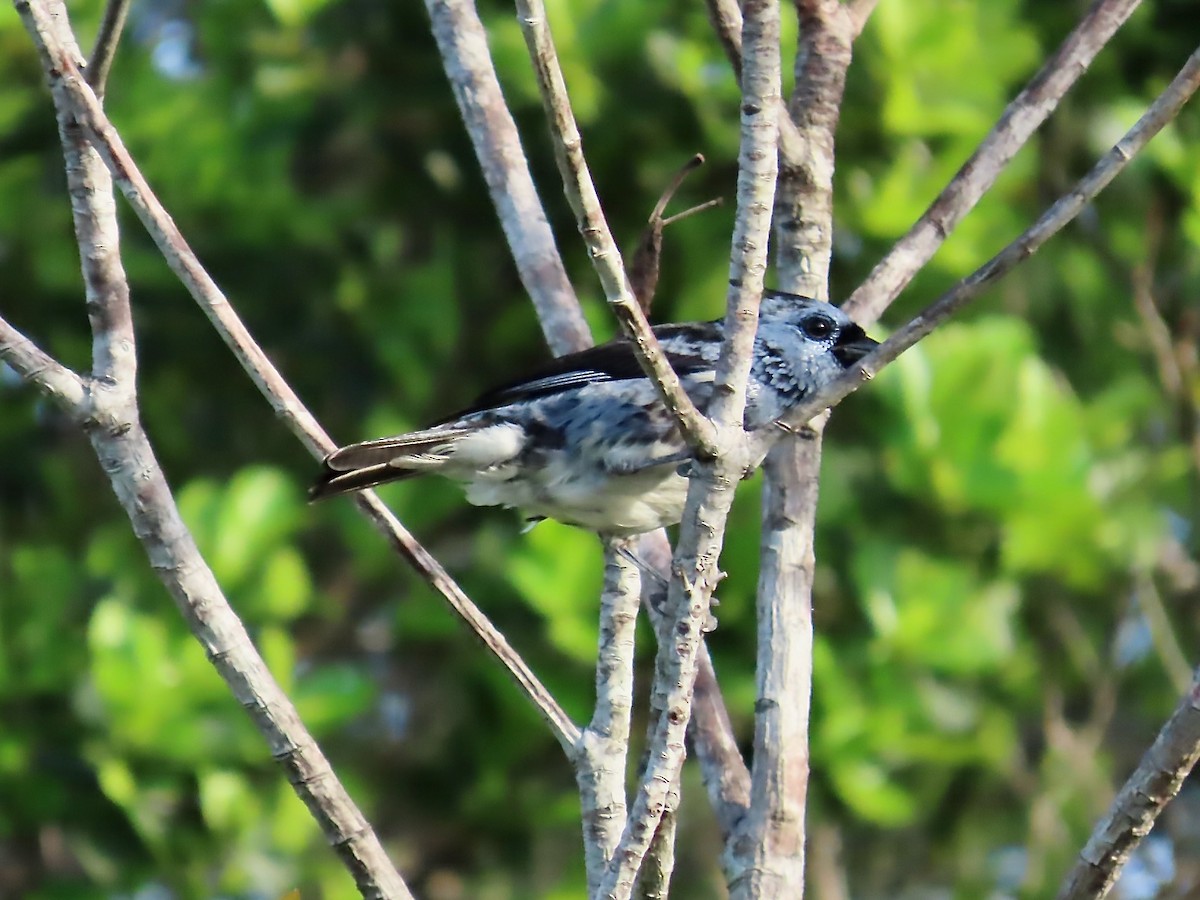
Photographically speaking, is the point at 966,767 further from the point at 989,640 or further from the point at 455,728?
the point at 455,728

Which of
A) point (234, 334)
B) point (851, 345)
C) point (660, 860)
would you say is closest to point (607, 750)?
point (660, 860)

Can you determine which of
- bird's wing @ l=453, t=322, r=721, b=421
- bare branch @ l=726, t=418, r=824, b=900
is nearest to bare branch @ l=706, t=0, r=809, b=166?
bird's wing @ l=453, t=322, r=721, b=421

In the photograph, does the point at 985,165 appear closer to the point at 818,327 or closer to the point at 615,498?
the point at 818,327

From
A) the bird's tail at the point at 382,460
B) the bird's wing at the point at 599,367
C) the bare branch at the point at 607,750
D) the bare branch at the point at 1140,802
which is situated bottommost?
the bare branch at the point at 1140,802

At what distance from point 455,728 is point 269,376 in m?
3.11

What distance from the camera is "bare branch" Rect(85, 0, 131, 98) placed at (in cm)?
260

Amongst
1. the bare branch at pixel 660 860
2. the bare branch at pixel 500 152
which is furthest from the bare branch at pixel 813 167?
the bare branch at pixel 660 860

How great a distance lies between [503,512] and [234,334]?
2.90 metres

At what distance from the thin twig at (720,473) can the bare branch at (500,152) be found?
127cm

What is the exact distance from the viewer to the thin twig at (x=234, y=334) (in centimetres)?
239

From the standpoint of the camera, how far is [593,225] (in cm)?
208

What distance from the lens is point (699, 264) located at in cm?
515

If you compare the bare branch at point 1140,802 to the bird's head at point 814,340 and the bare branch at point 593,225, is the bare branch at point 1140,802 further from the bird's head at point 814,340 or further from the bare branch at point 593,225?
the bird's head at point 814,340

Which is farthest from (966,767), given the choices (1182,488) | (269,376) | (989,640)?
(269,376)
